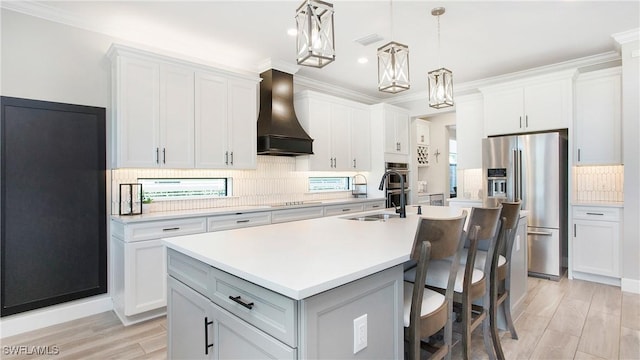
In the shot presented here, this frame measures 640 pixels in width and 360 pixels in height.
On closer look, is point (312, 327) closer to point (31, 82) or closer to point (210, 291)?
point (210, 291)

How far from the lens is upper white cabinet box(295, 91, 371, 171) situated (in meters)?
4.77

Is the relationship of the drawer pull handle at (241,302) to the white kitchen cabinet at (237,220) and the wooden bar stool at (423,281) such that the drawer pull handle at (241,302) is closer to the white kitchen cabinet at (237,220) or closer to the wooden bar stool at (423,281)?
the wooden bar stool at (423,281)

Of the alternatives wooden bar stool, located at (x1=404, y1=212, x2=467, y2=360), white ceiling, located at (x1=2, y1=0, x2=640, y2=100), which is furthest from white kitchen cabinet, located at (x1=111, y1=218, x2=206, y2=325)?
wooden bar stool, located at (x1=404, y1=212, x2=467, y2=360)

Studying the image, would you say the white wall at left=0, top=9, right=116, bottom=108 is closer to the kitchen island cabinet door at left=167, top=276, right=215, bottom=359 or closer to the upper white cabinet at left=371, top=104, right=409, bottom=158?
the kitchen island cabinet door at left=167, top=276, right=215, bottom=359

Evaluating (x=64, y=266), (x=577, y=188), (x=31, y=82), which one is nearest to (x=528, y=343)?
(x=577, y=188)

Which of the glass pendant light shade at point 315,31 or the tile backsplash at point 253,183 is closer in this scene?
the glass pendant light shade at point 315,31

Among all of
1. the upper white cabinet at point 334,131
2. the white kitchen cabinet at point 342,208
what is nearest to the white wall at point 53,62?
→ the upper white cabinet at point 334,131

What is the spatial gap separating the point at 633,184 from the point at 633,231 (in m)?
0.52

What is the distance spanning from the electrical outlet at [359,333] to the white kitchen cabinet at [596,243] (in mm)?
4081

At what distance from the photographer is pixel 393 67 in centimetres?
223

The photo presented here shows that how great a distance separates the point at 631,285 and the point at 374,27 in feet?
13.0

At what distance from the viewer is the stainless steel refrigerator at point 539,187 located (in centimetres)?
399

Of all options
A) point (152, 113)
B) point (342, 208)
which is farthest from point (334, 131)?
point (152, 113)

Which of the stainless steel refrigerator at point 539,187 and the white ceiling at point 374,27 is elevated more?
the white ceiling at point 374,27
